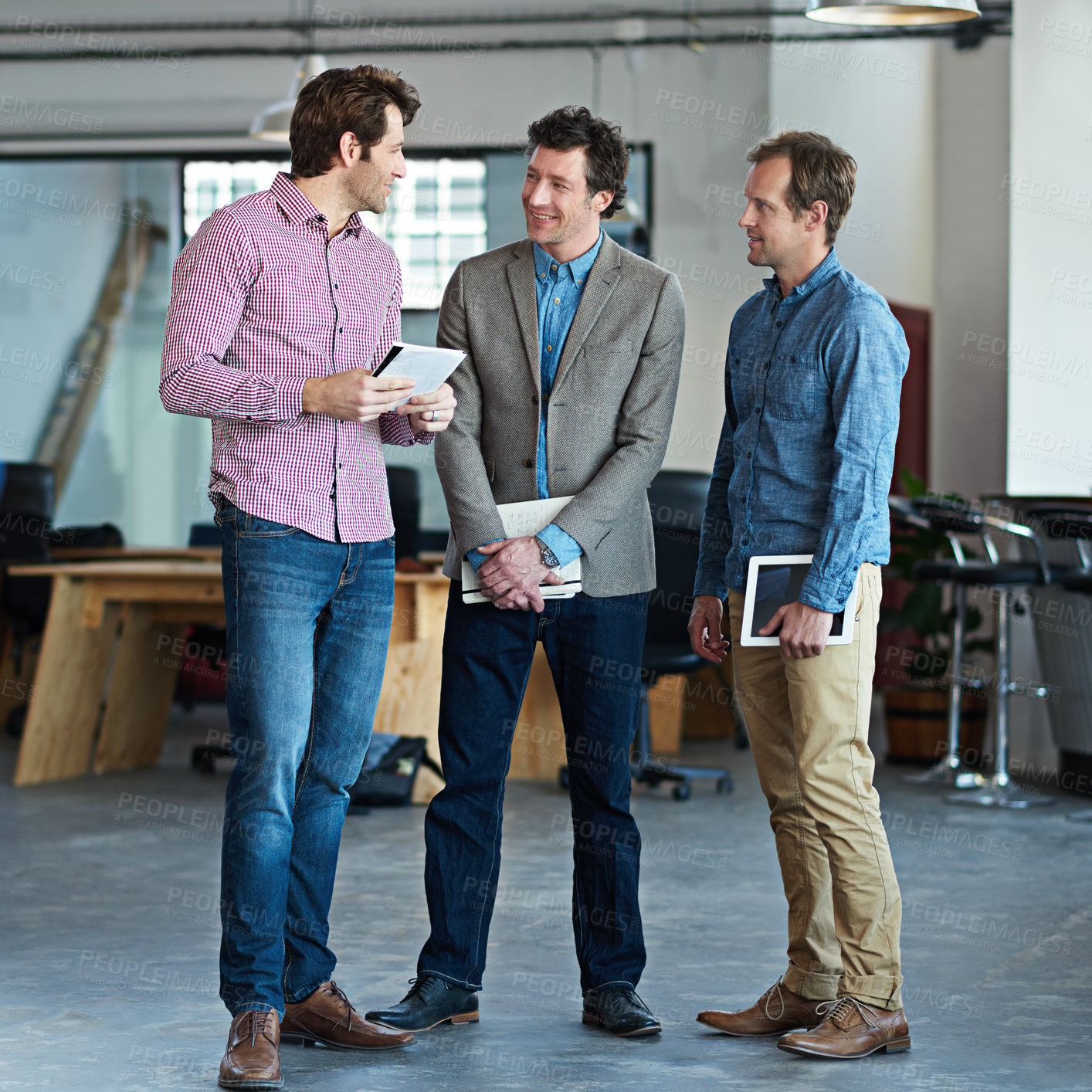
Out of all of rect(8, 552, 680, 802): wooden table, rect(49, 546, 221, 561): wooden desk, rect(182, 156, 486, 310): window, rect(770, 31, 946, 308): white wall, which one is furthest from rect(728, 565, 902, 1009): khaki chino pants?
rect(182, 156, 486, 310): window

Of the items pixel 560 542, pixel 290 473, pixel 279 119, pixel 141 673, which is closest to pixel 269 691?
pixel 290 473

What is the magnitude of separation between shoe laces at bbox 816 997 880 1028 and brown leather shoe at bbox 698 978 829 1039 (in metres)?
0.12

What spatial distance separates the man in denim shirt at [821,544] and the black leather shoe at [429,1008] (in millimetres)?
450

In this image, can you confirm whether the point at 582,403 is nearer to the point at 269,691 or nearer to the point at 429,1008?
the point at 269,691

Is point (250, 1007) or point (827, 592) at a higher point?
point (827, 592)

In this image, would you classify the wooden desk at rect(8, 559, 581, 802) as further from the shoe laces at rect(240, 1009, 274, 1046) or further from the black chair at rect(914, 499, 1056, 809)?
the shoe laces at rect(240, 1009, 274, 1046)

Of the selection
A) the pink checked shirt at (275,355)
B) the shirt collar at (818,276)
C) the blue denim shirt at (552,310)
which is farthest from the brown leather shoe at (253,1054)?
the shirt collar at (818,276)

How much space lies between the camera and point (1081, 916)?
3545 mm

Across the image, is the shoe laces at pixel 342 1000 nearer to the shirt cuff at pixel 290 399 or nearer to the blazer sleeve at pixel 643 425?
the blazer sleeve at pixel 643 425

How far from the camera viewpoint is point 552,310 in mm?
2586

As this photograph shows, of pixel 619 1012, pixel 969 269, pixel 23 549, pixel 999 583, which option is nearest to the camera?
pixel 619 1012

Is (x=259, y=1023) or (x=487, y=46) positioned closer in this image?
(x=259, y=1023)

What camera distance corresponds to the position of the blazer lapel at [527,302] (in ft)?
8.39

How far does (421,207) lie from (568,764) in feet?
23.0
